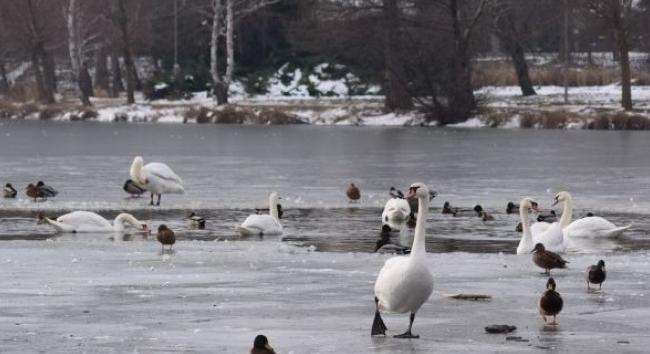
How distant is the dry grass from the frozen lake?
1396 inches

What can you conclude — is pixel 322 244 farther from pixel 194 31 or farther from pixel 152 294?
pixel 194 31

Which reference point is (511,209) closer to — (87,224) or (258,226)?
(258,226)

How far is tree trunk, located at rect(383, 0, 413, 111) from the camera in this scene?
58688 millimetres

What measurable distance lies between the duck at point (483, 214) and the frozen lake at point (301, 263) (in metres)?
0.13

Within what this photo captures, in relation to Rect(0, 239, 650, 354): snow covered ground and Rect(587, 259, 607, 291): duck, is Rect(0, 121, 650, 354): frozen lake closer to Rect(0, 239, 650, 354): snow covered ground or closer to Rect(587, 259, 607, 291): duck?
Rect(0, 239, 650, 354): snow covered ground

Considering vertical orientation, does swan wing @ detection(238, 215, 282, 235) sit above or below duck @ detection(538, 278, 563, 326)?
below

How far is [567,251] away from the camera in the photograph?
17.7 meters

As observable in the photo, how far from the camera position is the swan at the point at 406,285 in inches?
424

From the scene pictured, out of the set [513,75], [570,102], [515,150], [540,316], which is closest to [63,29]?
[513,75]

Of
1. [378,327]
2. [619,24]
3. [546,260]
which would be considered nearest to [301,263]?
[546,260]

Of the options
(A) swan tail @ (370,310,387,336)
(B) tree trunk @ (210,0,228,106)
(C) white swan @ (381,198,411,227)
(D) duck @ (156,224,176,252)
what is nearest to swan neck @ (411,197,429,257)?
(A) swan tail @ (370,310,387,336)

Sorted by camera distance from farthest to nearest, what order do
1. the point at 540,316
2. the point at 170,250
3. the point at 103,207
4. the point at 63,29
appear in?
the point at 63,29 < the point at 103,207 < the point at 170,250 < the point at 540,316

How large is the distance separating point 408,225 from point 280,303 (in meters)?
8.81

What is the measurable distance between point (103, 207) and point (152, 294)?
10.3 meters
